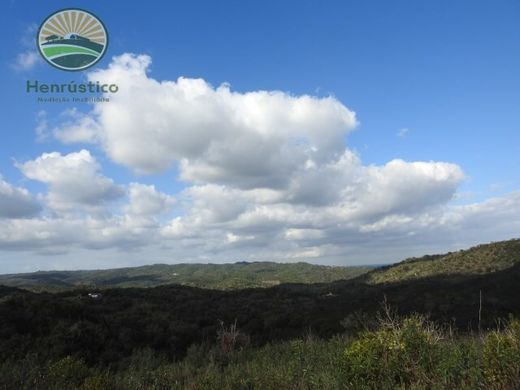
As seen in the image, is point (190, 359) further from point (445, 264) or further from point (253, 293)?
point (445, 264)

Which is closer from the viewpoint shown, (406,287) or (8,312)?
(8,312)

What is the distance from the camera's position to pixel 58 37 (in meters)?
20.5

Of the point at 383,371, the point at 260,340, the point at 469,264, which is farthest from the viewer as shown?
the point at 469,264

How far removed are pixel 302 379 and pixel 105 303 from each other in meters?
24.5

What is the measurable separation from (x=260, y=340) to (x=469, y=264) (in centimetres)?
4789

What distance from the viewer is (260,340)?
19.5 metres

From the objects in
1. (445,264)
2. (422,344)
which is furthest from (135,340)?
(445,264)

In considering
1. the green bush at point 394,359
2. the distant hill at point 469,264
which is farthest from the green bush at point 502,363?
the distant hill at point 469,264

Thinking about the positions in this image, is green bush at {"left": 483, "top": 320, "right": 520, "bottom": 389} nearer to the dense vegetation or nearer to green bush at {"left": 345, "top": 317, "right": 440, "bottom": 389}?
the dense vegetation

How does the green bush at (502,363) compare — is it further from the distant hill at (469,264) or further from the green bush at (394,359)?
the distant hill at (469,264)

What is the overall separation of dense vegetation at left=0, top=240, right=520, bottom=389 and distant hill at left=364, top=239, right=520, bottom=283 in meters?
18.8

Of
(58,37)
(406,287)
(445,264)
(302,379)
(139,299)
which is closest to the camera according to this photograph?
(302,379)

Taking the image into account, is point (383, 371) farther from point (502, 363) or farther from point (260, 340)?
point (260, 340)

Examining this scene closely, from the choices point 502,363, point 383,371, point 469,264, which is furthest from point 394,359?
point 469,264
